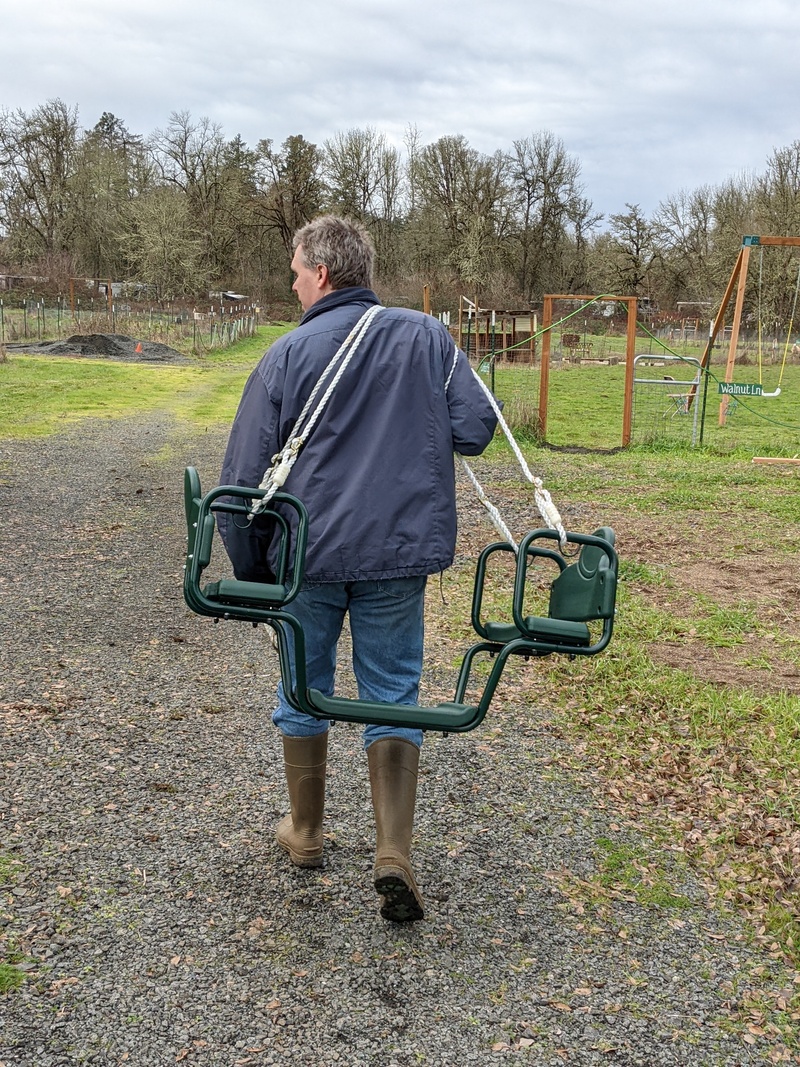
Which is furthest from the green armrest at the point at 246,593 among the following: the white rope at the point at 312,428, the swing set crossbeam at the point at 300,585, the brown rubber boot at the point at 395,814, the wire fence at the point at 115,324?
the wire fence at the point at 115,324

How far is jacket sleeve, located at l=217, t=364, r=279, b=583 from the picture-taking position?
293 cm

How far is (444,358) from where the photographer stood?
2.99 m

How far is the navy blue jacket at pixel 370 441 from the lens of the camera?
2.89 m

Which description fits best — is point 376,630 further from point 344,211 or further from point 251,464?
point 344,211

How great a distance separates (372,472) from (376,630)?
48 centimetres

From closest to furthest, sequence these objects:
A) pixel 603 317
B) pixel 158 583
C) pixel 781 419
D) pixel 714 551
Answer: pixel 158 583, pixel 714 551, pixel 781 419, pixel 603 317

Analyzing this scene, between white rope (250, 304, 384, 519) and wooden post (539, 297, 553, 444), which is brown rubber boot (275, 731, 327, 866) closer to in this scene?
white rope (250, 304, 384, 519)

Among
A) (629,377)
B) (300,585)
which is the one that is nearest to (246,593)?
(300,585)

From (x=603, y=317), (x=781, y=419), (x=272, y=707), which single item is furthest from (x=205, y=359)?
(x=272, y=707)

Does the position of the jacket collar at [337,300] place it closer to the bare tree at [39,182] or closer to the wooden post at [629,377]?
the wooden post at [629,377]

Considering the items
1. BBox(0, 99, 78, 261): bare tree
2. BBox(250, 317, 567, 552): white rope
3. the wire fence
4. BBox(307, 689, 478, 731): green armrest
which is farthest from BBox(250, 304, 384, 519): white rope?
BBox(0, 99, 78, 261): bare tree

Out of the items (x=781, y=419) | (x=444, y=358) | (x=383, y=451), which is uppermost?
(x=444, y=358)

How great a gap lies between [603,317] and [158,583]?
4483 centimetres

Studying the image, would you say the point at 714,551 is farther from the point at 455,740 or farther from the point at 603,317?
the point at 603,317
